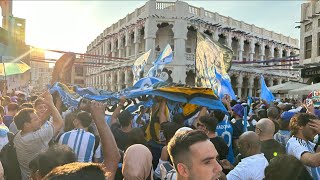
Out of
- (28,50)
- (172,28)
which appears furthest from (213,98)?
(28,50)

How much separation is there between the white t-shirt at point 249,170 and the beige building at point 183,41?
2108 centimetres

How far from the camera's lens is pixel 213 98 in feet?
20.5

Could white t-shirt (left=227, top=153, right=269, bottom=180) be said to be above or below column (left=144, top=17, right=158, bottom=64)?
below

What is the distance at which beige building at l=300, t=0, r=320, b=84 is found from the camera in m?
23.0

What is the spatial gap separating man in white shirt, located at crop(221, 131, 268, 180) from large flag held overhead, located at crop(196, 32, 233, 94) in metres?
5.08

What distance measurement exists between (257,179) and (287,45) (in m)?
45.7

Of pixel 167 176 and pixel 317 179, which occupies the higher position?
pixel 167 176

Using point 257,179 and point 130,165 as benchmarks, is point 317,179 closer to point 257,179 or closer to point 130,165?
point 257,179

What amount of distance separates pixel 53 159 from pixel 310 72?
2409 cm

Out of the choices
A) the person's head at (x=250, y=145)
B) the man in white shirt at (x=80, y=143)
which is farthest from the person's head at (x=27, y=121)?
the person's head at (x=250, y=145)

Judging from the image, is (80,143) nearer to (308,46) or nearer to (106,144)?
(106,144)

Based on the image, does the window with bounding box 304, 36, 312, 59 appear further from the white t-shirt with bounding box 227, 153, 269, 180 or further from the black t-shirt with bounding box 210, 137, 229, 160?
the white t-shirt with bounding box 227, 153, 269, 180

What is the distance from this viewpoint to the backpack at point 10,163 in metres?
3.89

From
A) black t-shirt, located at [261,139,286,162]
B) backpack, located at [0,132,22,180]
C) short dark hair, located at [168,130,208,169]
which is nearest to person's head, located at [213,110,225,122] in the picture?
black t-shirt, located at [261,139,286,162]
